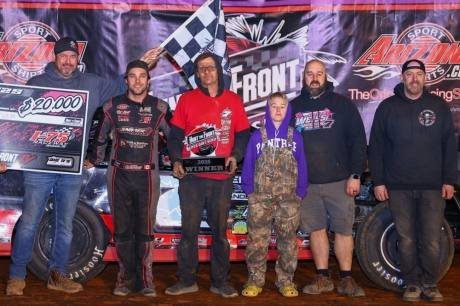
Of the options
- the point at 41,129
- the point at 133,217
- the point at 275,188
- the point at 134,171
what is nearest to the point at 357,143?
the point at 275,188

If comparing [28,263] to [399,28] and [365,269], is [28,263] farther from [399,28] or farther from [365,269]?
[399,28]

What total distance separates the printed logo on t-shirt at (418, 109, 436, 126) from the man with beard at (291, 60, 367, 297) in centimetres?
54

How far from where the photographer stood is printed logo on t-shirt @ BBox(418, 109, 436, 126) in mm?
6680

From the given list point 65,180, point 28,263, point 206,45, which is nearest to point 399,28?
point 206,45

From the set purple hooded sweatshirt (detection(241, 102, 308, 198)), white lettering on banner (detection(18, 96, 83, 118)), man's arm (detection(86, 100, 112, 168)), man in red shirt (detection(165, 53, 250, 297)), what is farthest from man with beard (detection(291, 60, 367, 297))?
white lettering on banner (detection(18, 96, 83, 118))

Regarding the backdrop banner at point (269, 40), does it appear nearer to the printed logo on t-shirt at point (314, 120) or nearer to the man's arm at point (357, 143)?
the printed logo on t-shirt at point (314, 120)

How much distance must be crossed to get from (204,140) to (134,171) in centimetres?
70

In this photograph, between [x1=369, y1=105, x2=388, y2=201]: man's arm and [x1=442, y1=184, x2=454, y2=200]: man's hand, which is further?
[x1=369, y1=105, x2=388, y2=201]: man's arm

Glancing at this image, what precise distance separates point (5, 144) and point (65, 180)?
64 centimetres

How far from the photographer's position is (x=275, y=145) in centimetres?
676

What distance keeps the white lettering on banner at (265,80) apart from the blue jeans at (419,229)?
2521 mm

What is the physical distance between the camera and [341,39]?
29.3ft

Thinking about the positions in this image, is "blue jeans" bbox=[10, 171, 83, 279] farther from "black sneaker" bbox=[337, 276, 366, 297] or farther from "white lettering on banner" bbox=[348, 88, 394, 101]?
"white lettering on banner" bbox=[348, 88, 394, 101]

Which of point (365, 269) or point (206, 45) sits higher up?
point (206, 45)
